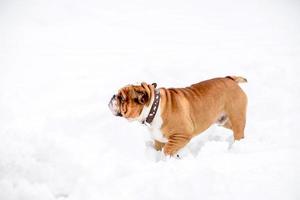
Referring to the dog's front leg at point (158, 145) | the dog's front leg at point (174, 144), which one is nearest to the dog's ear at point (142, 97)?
the dog's front leg at point (174, 144)

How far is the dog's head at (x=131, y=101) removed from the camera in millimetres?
4090

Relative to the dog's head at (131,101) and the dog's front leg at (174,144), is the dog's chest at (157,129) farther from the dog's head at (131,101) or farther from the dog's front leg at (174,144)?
the dog's head at (131,101)

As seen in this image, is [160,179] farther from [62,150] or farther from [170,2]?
[170,2]

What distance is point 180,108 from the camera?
445cm

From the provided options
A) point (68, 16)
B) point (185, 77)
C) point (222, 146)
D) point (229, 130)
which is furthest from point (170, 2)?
point (222, 146)

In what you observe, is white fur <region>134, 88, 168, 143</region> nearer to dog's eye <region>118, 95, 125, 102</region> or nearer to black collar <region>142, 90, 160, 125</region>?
black collar <region>142, 90, 160, 125</region>

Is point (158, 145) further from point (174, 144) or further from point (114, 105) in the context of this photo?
point (114, 105)

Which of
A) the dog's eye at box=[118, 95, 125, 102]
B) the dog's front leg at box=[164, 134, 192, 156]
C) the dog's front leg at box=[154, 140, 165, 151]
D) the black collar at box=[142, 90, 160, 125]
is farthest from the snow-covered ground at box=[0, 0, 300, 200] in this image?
the dog's eye at box=[118, 95, 125, 102]

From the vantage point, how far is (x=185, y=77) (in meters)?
6.79

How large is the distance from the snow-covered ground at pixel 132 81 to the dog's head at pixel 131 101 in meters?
0.50

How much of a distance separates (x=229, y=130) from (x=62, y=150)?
8.16ft

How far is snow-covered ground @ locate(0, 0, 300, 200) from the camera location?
321cm

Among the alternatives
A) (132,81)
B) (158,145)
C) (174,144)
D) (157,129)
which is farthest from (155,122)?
(132,81)

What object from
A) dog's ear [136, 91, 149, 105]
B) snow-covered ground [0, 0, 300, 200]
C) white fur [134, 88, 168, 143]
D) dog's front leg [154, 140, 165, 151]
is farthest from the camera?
dog's front leg [154, 140, 165, 151]
